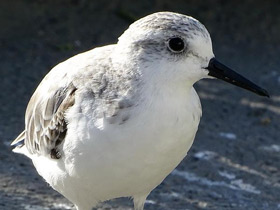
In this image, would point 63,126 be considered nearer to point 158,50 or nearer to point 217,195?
point 158,50

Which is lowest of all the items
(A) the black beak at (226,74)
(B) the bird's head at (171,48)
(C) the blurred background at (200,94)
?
(C) the blurred background at (200,94)

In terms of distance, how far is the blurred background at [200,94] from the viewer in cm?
647

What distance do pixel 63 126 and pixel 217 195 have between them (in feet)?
6.15

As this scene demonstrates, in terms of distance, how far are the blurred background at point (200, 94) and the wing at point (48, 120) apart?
2.30 ft

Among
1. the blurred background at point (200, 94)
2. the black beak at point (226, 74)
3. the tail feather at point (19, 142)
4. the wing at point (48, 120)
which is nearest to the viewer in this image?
the black beak at point (226, 74)

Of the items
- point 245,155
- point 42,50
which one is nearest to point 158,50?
point 245,155

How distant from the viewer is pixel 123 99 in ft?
15.6

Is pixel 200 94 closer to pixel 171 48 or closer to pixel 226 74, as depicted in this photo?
pixel 226 74

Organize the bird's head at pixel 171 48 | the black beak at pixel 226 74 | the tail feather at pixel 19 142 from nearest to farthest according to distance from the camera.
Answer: the bird's head at pixel 171 48 < the black beak at pixel 226 74 < the tail feather at pixel 19 142

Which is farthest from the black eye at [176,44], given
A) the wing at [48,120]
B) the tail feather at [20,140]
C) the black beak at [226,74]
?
the tail feather at [20,140]

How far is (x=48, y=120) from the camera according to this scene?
543cm

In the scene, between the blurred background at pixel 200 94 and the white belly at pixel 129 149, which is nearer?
the white belly at pixel 129 149

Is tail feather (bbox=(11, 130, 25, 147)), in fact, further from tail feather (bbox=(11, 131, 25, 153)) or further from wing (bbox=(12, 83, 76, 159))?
wing (bbox=(12, 83, 76, 159))

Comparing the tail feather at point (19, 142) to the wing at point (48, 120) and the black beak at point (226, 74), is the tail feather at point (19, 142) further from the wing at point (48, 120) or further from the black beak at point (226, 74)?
the black beak at point (226, 74)
